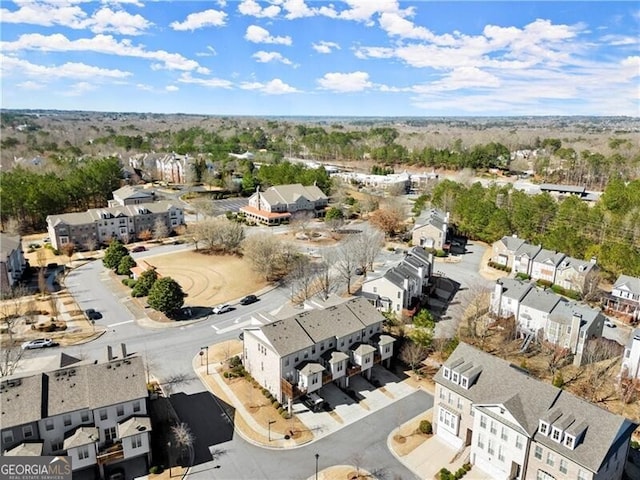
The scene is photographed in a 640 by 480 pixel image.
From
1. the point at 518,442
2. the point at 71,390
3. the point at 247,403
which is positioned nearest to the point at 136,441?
the point at 71,390

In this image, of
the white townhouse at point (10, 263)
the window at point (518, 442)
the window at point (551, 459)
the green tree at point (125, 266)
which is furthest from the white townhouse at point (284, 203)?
the window at point (551, 459)

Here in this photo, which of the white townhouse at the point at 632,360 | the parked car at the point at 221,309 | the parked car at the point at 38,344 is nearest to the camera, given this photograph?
the white townhouse at the point at 632,360

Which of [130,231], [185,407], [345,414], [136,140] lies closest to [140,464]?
[185,407]

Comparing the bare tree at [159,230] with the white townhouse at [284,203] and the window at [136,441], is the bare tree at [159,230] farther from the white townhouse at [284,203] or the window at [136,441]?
the window at [136,441]

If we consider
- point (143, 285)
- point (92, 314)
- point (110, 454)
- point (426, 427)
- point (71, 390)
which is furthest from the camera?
point (143, 285)

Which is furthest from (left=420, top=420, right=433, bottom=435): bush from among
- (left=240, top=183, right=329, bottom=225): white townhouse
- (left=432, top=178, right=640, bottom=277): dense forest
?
(left=240, top=183, right=329, bottom=225): white townhouse

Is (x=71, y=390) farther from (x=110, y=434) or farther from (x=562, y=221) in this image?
(x=562, y=221)

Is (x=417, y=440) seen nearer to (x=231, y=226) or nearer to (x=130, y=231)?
(x=231, y=226)
